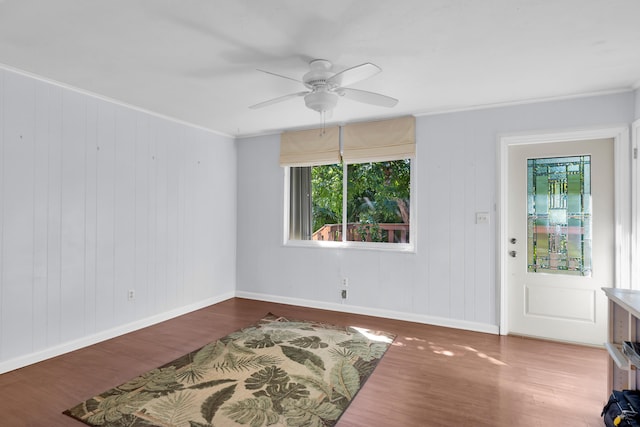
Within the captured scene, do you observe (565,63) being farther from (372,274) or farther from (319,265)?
(319,265)

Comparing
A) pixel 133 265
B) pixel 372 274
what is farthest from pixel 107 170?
pixel 372 274

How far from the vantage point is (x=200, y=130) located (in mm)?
4707

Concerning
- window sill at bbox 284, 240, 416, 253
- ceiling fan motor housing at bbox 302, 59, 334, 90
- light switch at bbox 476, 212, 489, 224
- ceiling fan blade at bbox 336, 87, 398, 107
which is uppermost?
ceiling fan motor housing at bbox 302, 59, 334, 90

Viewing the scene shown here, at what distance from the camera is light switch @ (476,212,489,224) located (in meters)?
3.78

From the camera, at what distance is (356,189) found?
4.64 meters

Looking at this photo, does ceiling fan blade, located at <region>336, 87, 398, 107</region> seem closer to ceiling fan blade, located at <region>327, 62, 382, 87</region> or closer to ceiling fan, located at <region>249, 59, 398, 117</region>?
ceiling fan, located at <region>249, 59, 398, 117</region>

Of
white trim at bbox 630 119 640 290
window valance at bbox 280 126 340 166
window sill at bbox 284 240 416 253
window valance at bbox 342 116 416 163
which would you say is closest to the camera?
white trim at bbox 630 119 640 290

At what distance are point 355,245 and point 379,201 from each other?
25.6 inches

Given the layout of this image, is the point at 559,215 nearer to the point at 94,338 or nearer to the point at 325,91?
the point at 325,91

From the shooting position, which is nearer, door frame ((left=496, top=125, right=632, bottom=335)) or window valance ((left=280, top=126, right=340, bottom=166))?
door frame ((left=496, top=125, right=632, bottom=335))

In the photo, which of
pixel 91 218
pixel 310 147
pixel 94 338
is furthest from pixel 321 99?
pixel 94 338

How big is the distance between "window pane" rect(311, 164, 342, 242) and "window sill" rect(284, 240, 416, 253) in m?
0.11

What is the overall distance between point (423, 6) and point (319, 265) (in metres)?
3.40

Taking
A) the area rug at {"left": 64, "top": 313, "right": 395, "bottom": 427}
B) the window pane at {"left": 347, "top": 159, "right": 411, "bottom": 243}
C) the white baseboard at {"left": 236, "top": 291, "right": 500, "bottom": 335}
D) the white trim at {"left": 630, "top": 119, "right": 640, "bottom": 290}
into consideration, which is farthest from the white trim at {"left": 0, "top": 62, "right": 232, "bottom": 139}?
the white trim at {"left": 630, "top": 119, "right": 640, "bottom": 290}
